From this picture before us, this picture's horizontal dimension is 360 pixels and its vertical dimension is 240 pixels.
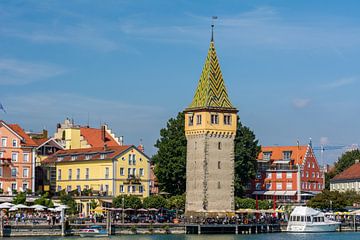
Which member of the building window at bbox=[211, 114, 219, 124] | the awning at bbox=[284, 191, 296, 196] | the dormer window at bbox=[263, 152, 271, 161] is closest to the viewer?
the building window at bbox=[211, 114, 219, 124]

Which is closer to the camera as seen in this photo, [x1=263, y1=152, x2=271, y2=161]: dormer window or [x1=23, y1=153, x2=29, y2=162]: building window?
[x1=23, y1=153, x2=29, y2=162]: building window

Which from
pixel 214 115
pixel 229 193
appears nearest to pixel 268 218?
pixel 229 193

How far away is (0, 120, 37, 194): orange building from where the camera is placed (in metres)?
100

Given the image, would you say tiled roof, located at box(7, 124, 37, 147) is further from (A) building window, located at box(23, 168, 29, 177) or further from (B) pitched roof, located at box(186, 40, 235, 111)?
(B) pitched roof, located at box(186, 40, 235, 111)

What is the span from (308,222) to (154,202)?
16745 millimetres

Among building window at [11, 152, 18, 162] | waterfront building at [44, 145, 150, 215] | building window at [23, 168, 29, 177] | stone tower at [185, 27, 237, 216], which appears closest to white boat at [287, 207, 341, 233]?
stone tower at [185, 27, 237, 216]

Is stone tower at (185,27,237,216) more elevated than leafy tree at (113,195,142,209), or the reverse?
stone tower at (185,27,237,216)

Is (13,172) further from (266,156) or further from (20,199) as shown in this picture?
(266,156)

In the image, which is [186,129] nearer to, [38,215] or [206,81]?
[206,81]

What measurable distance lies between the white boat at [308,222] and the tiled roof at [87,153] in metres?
20.9

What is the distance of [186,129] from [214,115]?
4.05 m

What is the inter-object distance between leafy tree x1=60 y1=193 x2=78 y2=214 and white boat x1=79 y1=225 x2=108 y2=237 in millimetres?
13790

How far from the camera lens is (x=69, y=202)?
327 ft

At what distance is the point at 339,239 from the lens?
3342 inches
